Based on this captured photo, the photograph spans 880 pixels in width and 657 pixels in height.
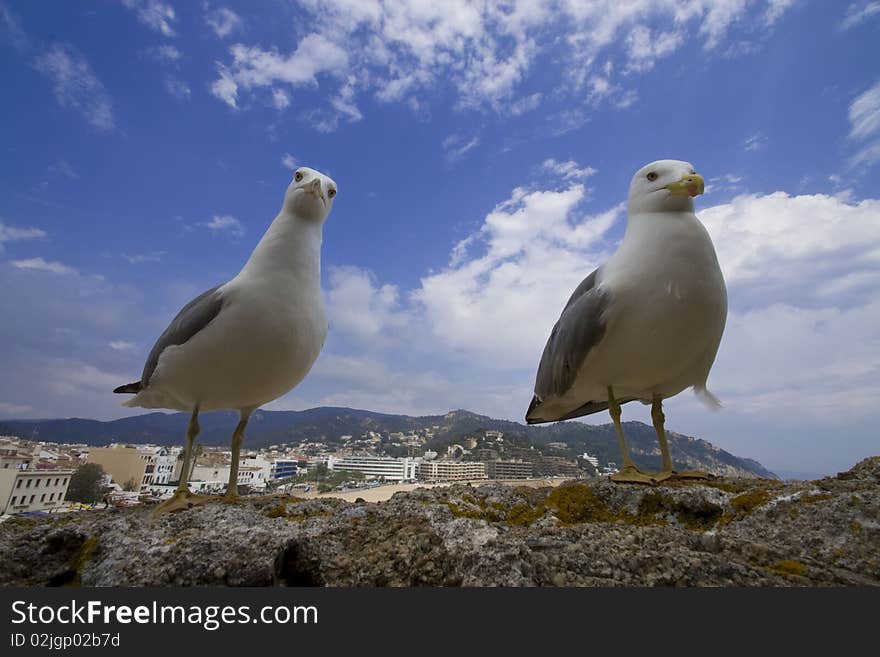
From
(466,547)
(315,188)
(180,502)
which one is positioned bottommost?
(466,547)

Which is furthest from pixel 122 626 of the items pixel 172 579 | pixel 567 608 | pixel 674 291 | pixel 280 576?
pixel 674 291

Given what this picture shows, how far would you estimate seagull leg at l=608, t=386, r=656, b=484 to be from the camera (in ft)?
10.8

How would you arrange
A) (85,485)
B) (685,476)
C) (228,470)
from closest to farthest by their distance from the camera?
(685,476) < (228,470) < (85,485)

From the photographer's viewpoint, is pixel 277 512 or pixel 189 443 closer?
pixel 277 512

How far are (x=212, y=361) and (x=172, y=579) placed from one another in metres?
1.94

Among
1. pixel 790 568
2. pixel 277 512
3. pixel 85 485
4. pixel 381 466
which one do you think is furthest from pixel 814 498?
pixel 381 466

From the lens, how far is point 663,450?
405 cm

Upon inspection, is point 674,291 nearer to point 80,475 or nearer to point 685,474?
point 685,474

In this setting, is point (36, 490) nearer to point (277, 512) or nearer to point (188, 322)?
point (188, 322)

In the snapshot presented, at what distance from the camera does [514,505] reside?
279 cm

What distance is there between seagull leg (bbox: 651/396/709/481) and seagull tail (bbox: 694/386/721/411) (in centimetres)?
41

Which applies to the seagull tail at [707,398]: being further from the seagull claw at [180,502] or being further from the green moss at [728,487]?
the seagull claw at [180,502]

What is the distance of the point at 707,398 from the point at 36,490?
27162 millimetres

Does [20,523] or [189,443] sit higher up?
[189,443]
